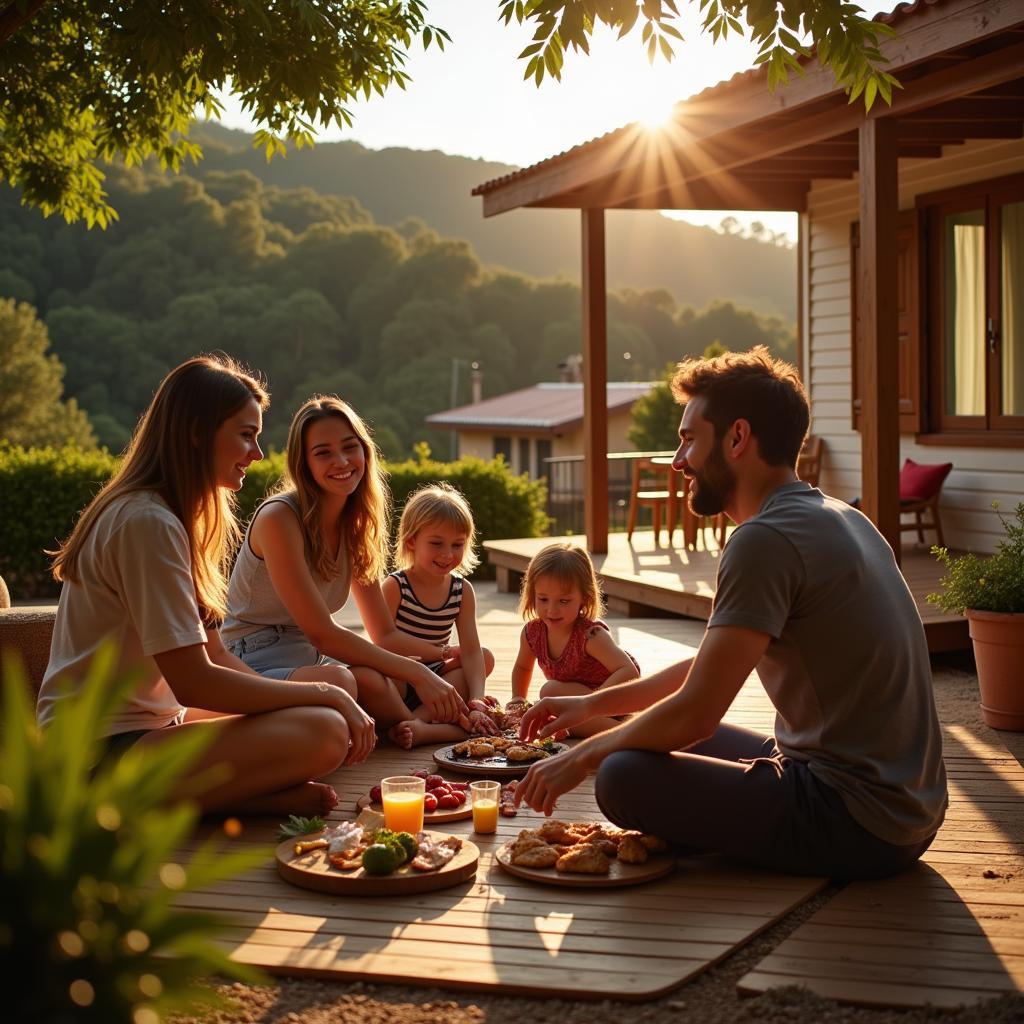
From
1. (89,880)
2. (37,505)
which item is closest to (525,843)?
(89,880)

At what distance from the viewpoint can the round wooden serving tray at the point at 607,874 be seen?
3.12 m

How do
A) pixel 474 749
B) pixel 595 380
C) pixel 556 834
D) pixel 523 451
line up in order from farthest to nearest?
pixel 523 451 → pixel 595 380 → pixel 474 749 → pixel 556 834

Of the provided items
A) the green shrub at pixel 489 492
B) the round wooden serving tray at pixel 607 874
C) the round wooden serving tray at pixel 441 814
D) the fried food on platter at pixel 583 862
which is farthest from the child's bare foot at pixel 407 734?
the green shrub at pixel 489 492

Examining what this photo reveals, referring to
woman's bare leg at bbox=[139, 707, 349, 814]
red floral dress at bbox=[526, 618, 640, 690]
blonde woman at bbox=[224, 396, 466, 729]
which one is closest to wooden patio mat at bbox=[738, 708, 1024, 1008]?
woman's bare leg at bbox=[139, 707, 349, 814]

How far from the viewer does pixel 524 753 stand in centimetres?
418

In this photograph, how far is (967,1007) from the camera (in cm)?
248

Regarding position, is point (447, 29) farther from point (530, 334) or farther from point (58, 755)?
point (530, 334)

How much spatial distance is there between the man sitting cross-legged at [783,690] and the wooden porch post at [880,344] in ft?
10.6

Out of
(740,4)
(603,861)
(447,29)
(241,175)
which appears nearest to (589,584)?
(603,861)

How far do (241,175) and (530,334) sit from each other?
1413 centimetres

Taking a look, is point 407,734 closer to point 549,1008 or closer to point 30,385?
point 549,1008

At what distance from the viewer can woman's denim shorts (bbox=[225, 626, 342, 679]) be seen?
448 cm

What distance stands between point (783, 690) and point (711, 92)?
16.4 feet

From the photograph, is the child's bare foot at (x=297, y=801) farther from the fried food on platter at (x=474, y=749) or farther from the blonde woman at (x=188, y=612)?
the fried food on platter at (x=474, y=749)
